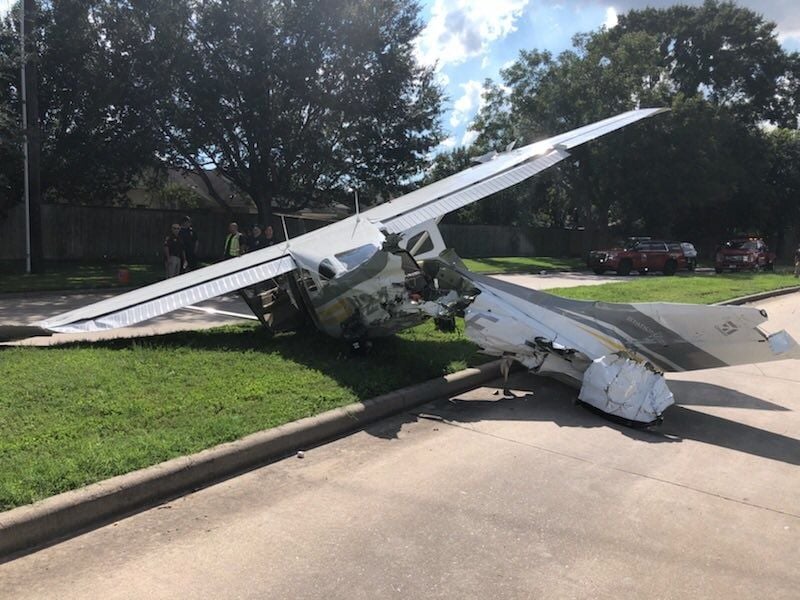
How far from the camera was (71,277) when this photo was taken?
59.0ft

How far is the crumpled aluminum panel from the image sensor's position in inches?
287

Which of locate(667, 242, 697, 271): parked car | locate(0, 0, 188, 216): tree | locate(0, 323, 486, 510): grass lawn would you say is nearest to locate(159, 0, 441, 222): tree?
locate(0, 0, 188, 216): tree

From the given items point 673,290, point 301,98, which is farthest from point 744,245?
point 301,98

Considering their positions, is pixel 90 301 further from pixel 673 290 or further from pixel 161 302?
pixel 673 290

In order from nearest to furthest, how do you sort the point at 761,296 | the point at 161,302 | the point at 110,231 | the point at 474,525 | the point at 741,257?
the point at 474,525 < the point at 161,302 < the point at 761,296 < the point at 110,231 < the point at 741,257

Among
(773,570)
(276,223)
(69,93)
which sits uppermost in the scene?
(69,93)

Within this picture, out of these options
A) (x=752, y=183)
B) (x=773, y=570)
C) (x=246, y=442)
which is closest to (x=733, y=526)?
(x=773, y=570)

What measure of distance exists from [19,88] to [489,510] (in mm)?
21283

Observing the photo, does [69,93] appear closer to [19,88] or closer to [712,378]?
[19,88]

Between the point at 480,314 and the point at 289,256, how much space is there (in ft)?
8.57

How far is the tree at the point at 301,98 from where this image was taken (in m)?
22.3

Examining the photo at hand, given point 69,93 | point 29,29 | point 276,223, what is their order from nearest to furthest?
1. point 29,29
2. point 69,93
3. point 276,223

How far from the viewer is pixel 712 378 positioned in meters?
8.49

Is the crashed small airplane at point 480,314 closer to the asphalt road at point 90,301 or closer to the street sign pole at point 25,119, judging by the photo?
the asphalt road at point 90,301
